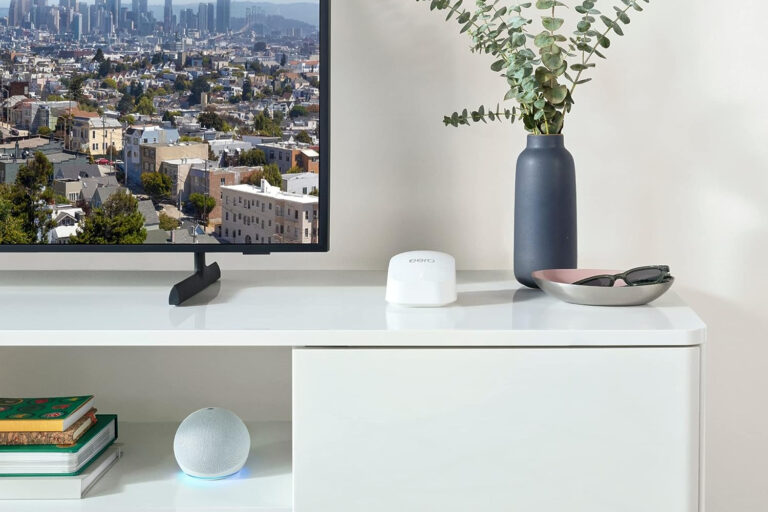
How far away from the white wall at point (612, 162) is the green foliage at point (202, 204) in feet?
0.92

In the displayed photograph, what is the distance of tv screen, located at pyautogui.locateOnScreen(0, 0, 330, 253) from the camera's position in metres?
1.16

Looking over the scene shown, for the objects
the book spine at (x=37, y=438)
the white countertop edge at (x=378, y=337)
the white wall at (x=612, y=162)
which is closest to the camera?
the white countertop edge at (x=378, y=337)

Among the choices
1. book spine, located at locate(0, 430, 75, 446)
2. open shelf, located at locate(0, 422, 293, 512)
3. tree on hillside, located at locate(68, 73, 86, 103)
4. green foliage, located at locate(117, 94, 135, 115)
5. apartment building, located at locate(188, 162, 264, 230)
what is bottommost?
open shelf, located at locate(0, 422, 293, 512)

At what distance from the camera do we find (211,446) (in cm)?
109

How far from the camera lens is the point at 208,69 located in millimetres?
1173

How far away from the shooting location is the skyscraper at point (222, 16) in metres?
1.18

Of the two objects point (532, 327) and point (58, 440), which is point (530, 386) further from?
point (58, 440)

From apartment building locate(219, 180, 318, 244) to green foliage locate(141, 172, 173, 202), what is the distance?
8cm

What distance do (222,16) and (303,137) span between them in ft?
0.69

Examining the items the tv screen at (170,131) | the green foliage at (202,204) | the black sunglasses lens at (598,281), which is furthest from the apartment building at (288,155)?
the black sunglasses lens at (598,281)

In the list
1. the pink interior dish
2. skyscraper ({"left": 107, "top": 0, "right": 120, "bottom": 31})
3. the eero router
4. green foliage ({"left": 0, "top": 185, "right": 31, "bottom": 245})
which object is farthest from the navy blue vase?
green foliage ({"left": 0, "top": 185, "right": 31, "bottom": 245})

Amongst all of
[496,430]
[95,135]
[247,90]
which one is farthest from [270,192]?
[496,430]

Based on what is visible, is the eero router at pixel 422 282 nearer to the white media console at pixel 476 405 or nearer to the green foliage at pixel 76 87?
the white media console at pixel 476 405

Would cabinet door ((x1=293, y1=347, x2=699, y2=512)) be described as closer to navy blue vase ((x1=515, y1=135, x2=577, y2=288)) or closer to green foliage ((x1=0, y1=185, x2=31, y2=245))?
navy blue vase ((x1=515, y1=135, x2=577, y2=288))
